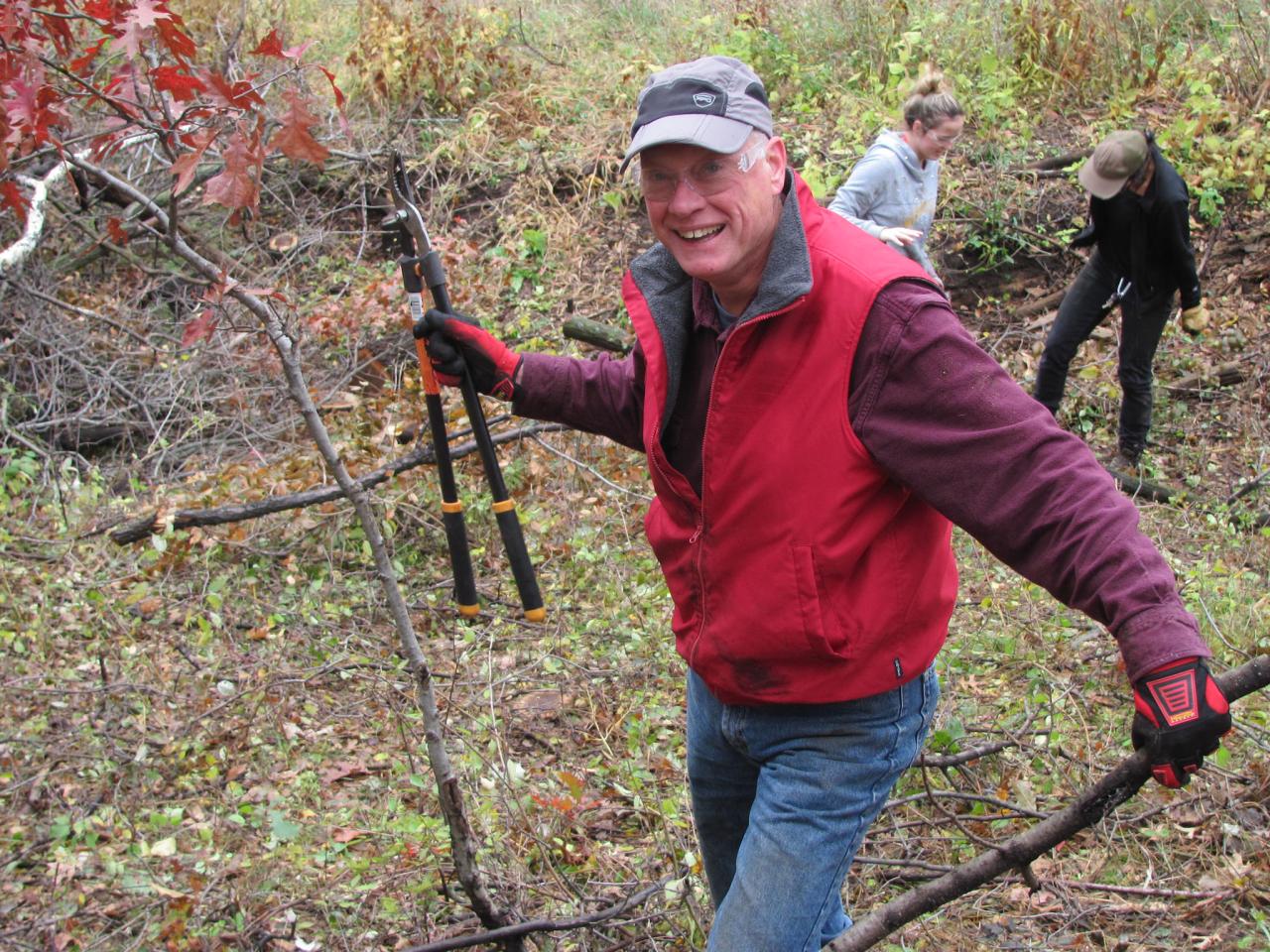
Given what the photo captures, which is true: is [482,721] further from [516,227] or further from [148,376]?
[516,227]

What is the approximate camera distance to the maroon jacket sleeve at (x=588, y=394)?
2.77 meters

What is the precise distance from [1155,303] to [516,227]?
501 centimetres

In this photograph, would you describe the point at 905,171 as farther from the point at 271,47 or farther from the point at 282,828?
the point at 282,828

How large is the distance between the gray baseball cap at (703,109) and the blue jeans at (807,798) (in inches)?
43.2

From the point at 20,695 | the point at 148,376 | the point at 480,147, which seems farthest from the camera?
the point at 480,147

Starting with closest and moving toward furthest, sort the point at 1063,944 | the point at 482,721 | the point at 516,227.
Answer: the point at 1063,944, the point at 482,721, the point at 516,227

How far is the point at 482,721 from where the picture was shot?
424 centimetres

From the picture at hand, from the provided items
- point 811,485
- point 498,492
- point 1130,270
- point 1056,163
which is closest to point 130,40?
point 498,492

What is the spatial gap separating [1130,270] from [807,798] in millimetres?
5167

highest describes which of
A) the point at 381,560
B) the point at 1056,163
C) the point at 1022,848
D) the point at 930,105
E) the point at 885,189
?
the point at 1056,163

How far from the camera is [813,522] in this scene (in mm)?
2045

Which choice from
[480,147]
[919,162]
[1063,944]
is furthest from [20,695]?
[480,147]

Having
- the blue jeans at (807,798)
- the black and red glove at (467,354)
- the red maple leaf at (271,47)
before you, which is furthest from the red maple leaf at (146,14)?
the blue jeans at (807,798)

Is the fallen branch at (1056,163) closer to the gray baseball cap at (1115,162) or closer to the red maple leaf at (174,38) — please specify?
the gray baseball cap at (1115,162)
